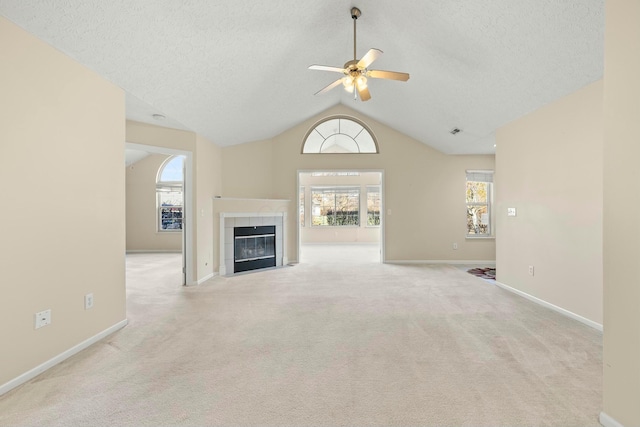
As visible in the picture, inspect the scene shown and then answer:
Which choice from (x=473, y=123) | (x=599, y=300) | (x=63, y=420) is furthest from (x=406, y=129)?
(x=63, y=420)

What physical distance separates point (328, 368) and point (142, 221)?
8.25m

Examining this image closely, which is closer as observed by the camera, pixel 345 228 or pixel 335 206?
pixel 345 228

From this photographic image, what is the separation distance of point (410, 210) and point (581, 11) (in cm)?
464

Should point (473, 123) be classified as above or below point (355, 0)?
below

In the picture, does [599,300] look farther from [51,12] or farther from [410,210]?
[51,12]

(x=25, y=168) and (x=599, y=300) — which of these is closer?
(x=25, y=168)

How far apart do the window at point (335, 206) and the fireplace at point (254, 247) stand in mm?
5104

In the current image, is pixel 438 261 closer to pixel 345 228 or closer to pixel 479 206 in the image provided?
pixel 479 206

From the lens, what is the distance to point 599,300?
297 cm

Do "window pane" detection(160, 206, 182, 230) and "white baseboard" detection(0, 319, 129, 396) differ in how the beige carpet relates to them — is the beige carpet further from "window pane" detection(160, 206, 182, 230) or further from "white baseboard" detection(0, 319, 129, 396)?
"window pane" detection(160, 206, 182, 230)

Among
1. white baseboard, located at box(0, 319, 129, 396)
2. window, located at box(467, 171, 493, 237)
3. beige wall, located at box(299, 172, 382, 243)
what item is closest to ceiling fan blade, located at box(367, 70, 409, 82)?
white baseboard, located at box(0, 319, 129, 396)

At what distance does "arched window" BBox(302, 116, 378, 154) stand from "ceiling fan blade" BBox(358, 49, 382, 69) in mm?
3815

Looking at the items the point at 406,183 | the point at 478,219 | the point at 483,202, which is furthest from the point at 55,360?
the point at 483,202

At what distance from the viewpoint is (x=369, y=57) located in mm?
2832
